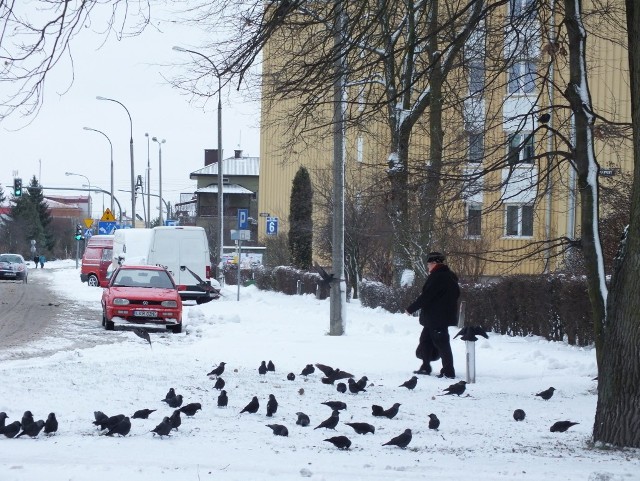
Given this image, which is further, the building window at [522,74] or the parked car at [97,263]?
the parked car at [97,263]

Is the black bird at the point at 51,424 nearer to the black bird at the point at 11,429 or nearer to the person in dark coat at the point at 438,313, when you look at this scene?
the black bird at the point at 11,429

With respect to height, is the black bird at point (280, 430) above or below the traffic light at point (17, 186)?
below

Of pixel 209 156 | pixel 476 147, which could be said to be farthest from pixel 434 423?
pixel 209 156

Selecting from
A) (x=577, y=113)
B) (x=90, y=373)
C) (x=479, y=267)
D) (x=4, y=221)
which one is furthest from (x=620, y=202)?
(x=4, y=221)

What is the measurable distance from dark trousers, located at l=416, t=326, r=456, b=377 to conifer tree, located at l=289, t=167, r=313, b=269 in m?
25.4

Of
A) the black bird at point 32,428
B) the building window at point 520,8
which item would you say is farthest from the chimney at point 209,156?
the black bird at point 32,428

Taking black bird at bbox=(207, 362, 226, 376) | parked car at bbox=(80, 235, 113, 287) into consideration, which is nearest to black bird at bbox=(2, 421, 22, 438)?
black bird at bbox=(207, 362, 226, 376)

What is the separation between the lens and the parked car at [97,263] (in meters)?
47.6

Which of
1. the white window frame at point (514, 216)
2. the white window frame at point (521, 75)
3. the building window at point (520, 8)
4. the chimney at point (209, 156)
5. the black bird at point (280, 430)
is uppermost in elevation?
the chimney at point (209, 156)

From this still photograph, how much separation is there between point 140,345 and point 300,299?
14582mm

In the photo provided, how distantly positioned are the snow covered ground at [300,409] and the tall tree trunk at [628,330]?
23 centimetres

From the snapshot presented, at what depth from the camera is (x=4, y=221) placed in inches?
4353

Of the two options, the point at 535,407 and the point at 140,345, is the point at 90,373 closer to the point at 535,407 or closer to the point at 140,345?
the point at 535,407

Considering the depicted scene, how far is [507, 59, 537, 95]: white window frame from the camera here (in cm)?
1097
